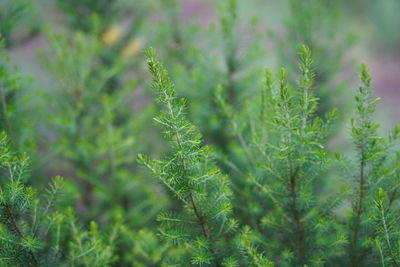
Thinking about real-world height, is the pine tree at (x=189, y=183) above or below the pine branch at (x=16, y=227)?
above

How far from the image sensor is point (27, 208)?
7.69ft

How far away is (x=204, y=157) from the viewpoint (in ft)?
7.66

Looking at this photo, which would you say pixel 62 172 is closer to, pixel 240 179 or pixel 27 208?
pixel 240 179

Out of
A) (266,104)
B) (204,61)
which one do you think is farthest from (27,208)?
(204,61)

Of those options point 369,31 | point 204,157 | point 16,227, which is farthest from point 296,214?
point 369,31

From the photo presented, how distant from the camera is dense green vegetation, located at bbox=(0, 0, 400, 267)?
222 cm

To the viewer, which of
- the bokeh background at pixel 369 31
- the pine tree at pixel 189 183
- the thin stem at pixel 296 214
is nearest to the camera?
the pine tree at pixel 189 183

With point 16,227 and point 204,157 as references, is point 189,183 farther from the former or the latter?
point 16,227

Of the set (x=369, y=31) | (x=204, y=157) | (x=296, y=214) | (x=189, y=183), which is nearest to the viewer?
(x=189, y=183)

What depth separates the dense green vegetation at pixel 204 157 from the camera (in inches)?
87.3

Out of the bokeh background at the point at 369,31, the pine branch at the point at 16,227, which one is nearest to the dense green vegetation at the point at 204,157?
the pine branch at the point at 16,227

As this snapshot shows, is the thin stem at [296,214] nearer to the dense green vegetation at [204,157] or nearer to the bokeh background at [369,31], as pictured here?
the dense green vegetation at [204,157]

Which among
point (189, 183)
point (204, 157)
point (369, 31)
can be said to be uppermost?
point (369, 31)

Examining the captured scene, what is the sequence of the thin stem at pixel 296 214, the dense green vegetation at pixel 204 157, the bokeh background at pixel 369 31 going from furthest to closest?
the bokeh background at pixel 369 31 < the thin stem at pixel 296 214 < the dense green vegetation at pixel 204 157
